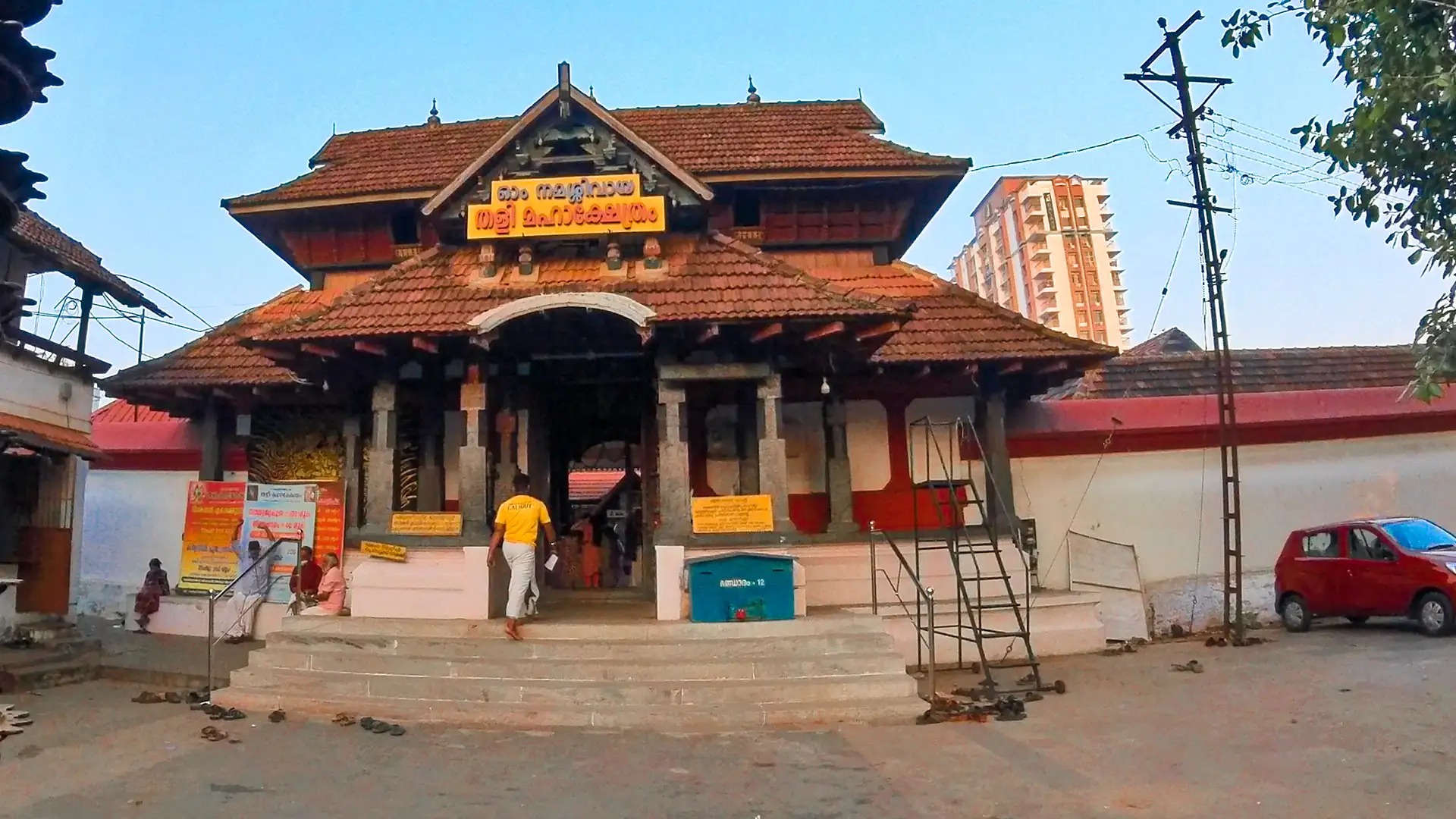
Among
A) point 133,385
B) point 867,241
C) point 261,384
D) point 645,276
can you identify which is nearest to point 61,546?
point 133,385

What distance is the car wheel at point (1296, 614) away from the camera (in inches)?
503

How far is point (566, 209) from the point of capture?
36.9 feet

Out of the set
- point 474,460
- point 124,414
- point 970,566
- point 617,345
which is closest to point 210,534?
point 124,414

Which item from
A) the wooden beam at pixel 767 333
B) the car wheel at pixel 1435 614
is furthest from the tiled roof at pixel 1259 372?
the wooden beam at pixel 767 333

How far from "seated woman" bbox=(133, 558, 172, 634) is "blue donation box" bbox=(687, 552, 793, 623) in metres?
9.15

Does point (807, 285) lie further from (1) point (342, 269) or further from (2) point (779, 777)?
(1) point (342, 269)

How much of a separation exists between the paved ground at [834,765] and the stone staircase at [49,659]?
4.57ft

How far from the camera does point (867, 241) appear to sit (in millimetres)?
14445

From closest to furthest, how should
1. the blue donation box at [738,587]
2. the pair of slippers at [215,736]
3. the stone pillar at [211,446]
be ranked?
the pair of slippers at [215,736] → the blue donation box at [738,587] → the stone pillar at [211,446]

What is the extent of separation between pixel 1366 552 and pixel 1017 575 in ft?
15.5

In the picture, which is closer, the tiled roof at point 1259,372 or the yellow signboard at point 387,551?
the yellow signboard at point 387,551

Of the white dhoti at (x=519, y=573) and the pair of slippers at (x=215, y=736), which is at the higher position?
the white dhoti at (x=519, y=573)

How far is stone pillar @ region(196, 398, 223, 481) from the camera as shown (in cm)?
1406

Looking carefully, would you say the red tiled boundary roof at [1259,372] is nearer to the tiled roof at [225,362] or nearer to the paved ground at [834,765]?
the paved ground at [834,765]
